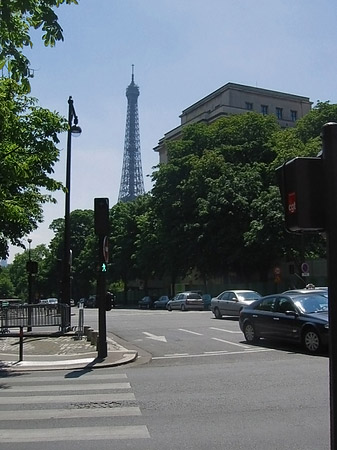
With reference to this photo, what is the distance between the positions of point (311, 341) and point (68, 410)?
7584mm

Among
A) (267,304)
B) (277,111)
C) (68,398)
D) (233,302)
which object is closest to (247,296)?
(233,302)

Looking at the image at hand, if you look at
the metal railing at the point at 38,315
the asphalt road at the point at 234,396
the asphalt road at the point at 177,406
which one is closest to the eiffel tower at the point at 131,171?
the metal railing at the point at 38,315

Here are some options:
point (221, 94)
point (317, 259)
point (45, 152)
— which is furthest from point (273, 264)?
point (45, 152)

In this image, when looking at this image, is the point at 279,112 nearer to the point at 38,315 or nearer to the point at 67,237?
the point at 67,237

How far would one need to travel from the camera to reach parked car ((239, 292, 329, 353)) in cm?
1396

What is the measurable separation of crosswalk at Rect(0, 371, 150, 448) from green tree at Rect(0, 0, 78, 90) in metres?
4.56

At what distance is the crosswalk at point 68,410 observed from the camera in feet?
22.7

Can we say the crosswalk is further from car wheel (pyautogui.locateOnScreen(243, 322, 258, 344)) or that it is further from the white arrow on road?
the white arrow on road

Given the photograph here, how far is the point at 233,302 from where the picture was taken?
2725 cm

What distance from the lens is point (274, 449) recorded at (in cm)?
611

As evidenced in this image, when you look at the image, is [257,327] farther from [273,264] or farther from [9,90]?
[273,264]

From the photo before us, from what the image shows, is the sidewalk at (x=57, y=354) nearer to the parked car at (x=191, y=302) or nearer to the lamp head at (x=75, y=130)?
the lamp head at (x=75, y=130)

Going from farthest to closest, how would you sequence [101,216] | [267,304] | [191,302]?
[191,302]
[267,304]
[101,216]

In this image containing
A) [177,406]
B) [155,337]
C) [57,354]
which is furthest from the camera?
[155,337]
